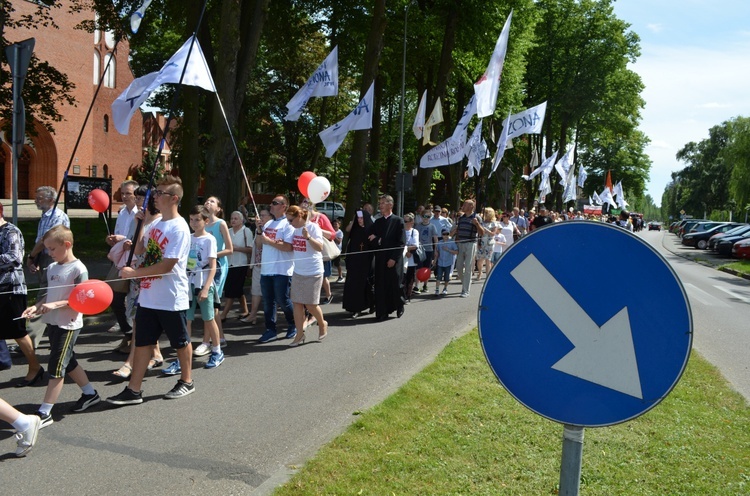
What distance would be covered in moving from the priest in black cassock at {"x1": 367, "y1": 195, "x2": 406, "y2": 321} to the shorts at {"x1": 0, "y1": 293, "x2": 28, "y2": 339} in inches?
220

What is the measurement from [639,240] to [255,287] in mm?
8988

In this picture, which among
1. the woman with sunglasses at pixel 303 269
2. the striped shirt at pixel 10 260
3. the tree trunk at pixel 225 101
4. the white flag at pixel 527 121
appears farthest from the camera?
the white flag at pixel 527 121

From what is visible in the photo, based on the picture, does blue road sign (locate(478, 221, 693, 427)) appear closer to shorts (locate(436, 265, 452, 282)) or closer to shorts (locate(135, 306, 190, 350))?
shorts (locate(135, 306, 190, 350))

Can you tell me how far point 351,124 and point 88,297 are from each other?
34.0ft

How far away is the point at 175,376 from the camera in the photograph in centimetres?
714

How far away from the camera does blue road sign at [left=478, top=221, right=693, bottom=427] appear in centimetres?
190

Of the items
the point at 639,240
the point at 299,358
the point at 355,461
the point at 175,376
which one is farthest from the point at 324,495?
the point at 299,358

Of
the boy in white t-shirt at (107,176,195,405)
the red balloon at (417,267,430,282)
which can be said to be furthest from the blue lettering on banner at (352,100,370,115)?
the boy in white t-shirt at (107,176,195,405)

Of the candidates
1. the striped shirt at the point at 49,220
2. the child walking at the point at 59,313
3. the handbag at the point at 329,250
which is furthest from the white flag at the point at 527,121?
the child walking at the point at 59,313

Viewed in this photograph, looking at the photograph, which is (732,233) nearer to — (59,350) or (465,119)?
(465,119)

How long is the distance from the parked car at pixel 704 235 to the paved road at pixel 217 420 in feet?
125

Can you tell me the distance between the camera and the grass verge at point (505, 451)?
165 inches

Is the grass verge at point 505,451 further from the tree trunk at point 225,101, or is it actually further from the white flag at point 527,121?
the white flag at point 527,121

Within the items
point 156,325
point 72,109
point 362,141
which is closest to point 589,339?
point 156,325
